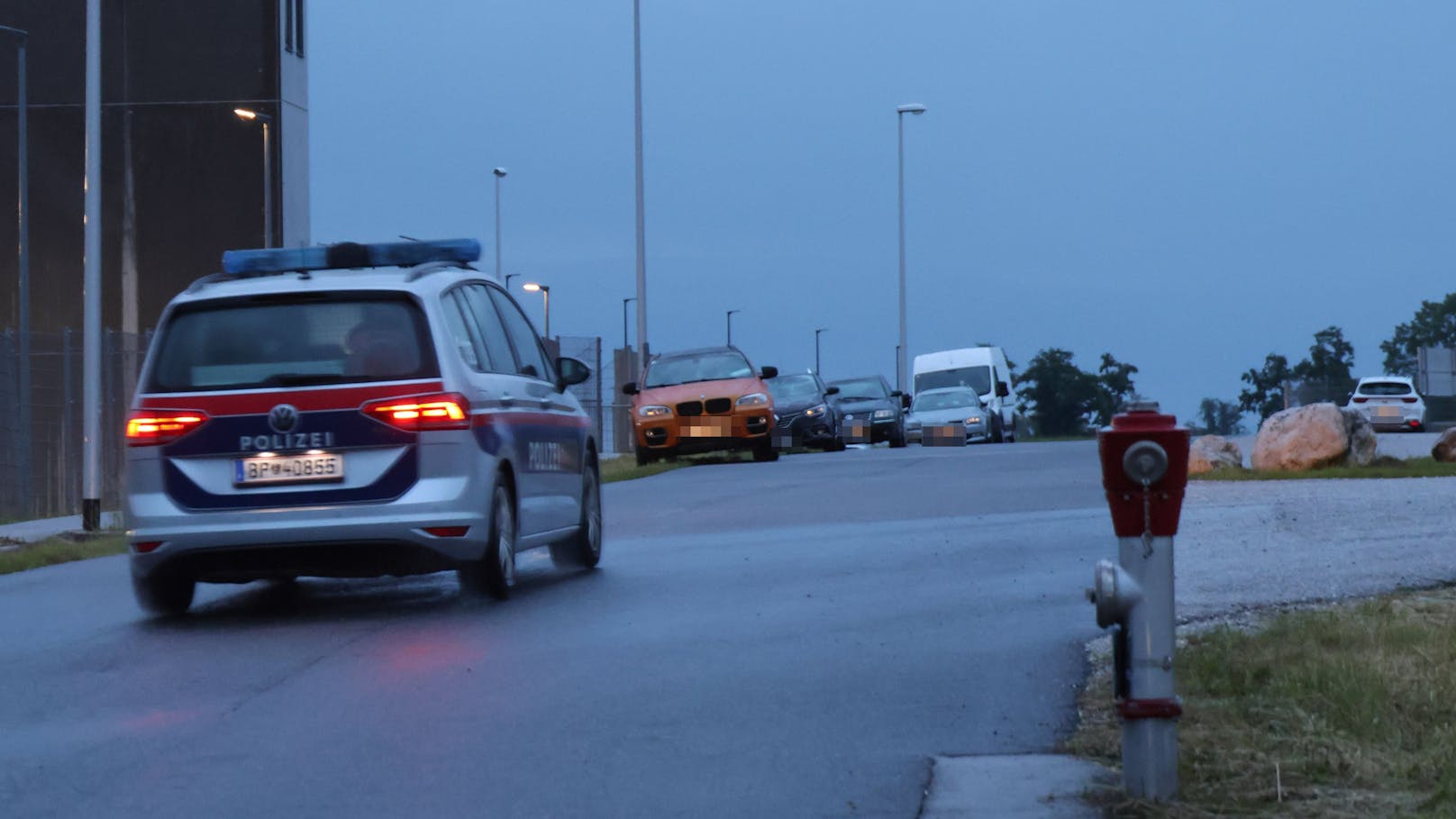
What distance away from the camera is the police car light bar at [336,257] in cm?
1112

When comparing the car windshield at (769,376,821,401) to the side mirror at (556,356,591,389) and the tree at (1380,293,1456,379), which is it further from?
the tree at (1380,293,1456,379)

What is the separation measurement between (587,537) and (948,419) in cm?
3315

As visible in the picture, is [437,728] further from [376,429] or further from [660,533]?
[660,533]

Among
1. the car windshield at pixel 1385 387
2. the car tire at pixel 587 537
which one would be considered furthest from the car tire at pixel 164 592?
the car windshield at pixel 1385 387

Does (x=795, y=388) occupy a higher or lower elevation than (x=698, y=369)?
lower

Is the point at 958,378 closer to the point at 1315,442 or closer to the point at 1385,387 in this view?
the point at 1385,387

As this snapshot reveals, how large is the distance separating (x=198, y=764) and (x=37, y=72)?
46.1 meters

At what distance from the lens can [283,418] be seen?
9945 millimetres

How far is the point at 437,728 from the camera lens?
6.79 metres

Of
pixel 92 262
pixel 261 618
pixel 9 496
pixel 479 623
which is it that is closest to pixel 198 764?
pixel 479 623

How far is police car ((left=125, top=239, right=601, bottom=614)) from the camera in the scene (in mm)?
9945

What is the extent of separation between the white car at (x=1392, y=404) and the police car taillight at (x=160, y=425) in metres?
50.3

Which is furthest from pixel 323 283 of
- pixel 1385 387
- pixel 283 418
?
pixel 1385 387

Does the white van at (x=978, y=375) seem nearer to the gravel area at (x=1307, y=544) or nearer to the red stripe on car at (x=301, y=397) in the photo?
the gravel area at (x=1307, y=544)
